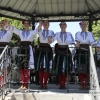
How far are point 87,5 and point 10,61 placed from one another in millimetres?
4243

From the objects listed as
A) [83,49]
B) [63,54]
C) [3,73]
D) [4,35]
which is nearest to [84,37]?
[83,49]

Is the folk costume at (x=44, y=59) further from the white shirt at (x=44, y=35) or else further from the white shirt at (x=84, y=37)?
the white shirt at (x=84, y=37)

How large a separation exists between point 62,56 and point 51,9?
3702 millimetres

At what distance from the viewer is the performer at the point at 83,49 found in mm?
6695

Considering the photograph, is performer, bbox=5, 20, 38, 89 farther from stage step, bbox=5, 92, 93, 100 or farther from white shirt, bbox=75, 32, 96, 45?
white shirt, bbox=75, 32, 96, 45

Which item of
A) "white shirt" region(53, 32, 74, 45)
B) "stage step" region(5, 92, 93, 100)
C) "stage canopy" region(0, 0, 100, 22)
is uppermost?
"stage canopy" region(0, 0, 100, 22)

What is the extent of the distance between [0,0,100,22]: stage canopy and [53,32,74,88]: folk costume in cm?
320

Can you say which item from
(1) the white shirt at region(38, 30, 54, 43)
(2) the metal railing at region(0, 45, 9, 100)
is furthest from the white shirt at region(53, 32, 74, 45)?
(2) the metal railing at region(0, 45, 9, 100)

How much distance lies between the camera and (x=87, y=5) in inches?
386

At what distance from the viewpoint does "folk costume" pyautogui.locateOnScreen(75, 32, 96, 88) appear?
6703 millimetres

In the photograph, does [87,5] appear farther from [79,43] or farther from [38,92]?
[38,92]

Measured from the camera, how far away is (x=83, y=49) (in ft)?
22.0

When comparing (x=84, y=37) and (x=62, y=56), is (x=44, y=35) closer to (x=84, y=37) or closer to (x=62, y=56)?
(x=62, y=56)

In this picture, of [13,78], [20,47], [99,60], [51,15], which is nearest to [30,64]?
[20,47]
